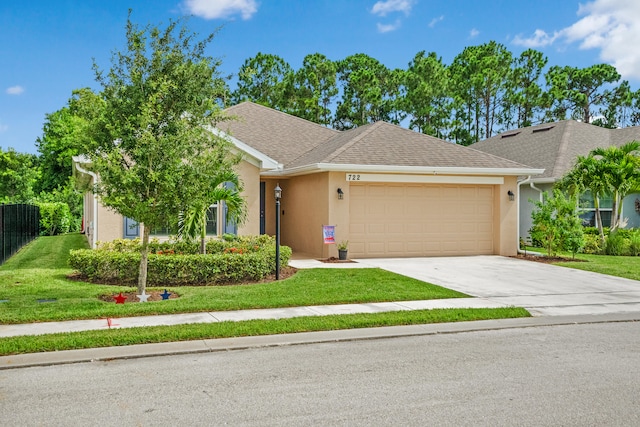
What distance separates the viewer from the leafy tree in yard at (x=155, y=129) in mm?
9336

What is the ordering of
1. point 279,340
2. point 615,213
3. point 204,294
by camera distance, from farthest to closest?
point 615,213 → point 204,294 → point 279,340

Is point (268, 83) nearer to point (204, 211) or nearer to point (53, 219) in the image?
point (53, 219)

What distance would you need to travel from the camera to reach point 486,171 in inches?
701

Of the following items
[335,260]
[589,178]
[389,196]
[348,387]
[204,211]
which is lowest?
[348,387]

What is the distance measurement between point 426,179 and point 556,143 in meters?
9.56

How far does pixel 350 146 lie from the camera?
17734 mm

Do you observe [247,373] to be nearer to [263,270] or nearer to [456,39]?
[263,270]

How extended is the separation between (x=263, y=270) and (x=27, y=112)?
33.7 metres

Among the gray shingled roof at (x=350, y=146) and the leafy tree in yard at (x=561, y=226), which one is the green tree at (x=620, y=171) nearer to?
the leafy tree in yard at (x=561, y=226)

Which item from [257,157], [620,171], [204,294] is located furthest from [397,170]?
[204,294]

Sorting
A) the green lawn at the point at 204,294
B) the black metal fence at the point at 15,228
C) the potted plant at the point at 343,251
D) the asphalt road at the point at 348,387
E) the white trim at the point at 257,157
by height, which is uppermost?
the white trim at the point at 257,157

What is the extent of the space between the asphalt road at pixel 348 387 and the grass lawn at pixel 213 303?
80 cm

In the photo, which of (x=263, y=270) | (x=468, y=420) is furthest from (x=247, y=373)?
(x=263, y=270)

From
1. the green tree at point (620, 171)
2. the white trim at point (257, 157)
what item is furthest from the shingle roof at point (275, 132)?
the green tree at point (620, 171)
